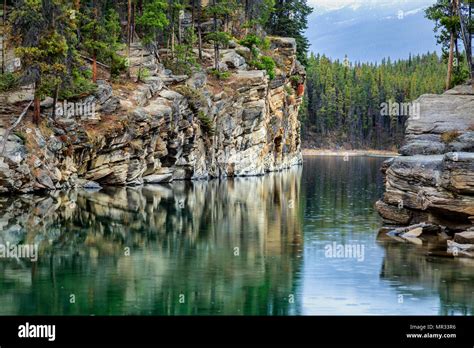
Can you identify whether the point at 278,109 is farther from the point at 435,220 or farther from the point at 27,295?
the point at 27,295

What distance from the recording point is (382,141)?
197875 millimetres

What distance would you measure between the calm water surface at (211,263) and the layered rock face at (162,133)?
4.69m

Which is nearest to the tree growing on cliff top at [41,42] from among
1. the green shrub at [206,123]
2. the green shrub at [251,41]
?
the green shrub at [206,123]

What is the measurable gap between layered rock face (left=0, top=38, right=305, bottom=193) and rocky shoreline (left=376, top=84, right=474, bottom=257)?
84.9ft

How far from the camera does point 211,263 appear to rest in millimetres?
33344

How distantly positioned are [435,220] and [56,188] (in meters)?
31.6

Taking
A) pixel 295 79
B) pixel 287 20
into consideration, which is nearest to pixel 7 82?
pixel 295 79

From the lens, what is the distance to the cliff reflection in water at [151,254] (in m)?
26.0

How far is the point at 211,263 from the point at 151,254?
364 cm

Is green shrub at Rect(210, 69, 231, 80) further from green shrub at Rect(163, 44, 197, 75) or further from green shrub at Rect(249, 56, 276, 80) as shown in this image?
green shrub at Rect(249, 56, 276, 80)

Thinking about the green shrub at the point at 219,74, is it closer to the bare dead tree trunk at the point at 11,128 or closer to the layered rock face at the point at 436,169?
the bare dead tree trunk at the point at 11,128

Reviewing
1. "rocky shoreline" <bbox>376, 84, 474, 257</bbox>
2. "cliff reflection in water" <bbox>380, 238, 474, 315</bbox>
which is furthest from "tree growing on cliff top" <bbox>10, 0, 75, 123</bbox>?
"cliff reflection in water" <bbox>380, 238, 474, 315</bbox>

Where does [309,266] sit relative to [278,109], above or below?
below
